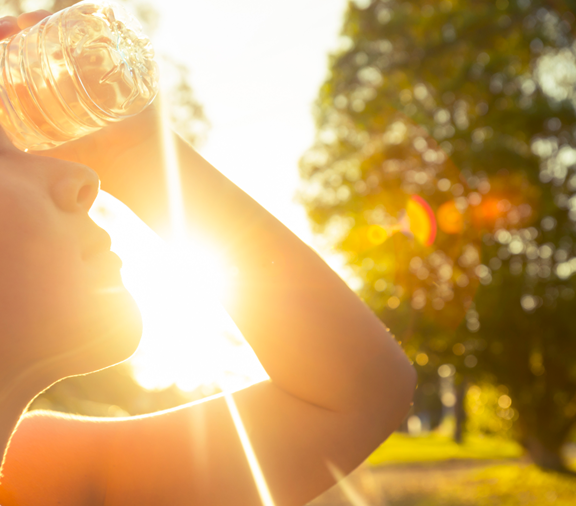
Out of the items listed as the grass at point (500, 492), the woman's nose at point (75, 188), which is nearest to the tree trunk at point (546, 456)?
the grass at point (500, 492)

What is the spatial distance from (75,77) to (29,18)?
23cm

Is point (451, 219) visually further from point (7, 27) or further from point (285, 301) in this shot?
point (7, 27)

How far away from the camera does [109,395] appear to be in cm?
679

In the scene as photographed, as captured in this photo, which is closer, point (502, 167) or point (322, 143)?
point (502, 167)

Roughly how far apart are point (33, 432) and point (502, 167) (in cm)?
1341

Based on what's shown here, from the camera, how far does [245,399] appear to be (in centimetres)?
154

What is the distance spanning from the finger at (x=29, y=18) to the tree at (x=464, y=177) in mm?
12777

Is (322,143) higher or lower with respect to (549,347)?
higher

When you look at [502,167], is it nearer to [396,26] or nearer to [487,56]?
[487,56]

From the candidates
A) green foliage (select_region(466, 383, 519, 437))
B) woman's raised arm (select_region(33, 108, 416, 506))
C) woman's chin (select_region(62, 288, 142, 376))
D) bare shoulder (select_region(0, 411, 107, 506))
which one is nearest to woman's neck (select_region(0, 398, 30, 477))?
woman's chin (select_region(62, 288, 142, 376))

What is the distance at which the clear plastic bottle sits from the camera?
64.5 inches

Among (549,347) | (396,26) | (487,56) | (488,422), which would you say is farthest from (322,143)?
(488,422)

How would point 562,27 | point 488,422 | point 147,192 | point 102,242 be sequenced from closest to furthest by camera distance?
point 102,242 < point 147,192 < point 562,27 < point 488,422

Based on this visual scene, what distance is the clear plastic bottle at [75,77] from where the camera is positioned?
1.64m
